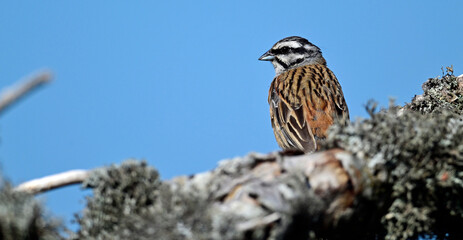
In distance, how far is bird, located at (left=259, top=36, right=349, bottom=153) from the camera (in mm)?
6254

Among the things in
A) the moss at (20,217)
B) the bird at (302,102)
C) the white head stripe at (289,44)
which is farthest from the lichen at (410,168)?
the white head stripe at (289,44)

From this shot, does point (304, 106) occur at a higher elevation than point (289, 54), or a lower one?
lower

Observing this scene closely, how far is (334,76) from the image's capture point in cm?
798

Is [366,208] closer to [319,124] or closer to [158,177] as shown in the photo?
[158,177]

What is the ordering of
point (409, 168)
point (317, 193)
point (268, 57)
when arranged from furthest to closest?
1. point (268, 57)
2. point (409, 168)
3. point (317, 193)

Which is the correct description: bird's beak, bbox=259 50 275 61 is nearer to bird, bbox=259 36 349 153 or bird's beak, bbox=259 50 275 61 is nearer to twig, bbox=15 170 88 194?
bird, bbox=259 36 349 153

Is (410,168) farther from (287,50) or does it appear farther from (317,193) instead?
(287,50)

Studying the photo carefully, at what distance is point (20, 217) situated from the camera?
2.06 meters

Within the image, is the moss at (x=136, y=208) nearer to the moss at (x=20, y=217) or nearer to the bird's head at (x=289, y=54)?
the moss at (x=20, y=217)

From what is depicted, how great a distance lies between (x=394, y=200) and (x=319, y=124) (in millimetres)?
3581

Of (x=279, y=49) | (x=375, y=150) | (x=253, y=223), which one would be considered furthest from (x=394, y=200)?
(x=279, y=49)

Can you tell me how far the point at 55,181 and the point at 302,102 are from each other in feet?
15.1

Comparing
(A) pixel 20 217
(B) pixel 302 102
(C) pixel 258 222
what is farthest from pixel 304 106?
(A) pixel 20 217

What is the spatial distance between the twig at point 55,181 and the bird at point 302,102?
11.1 ft
